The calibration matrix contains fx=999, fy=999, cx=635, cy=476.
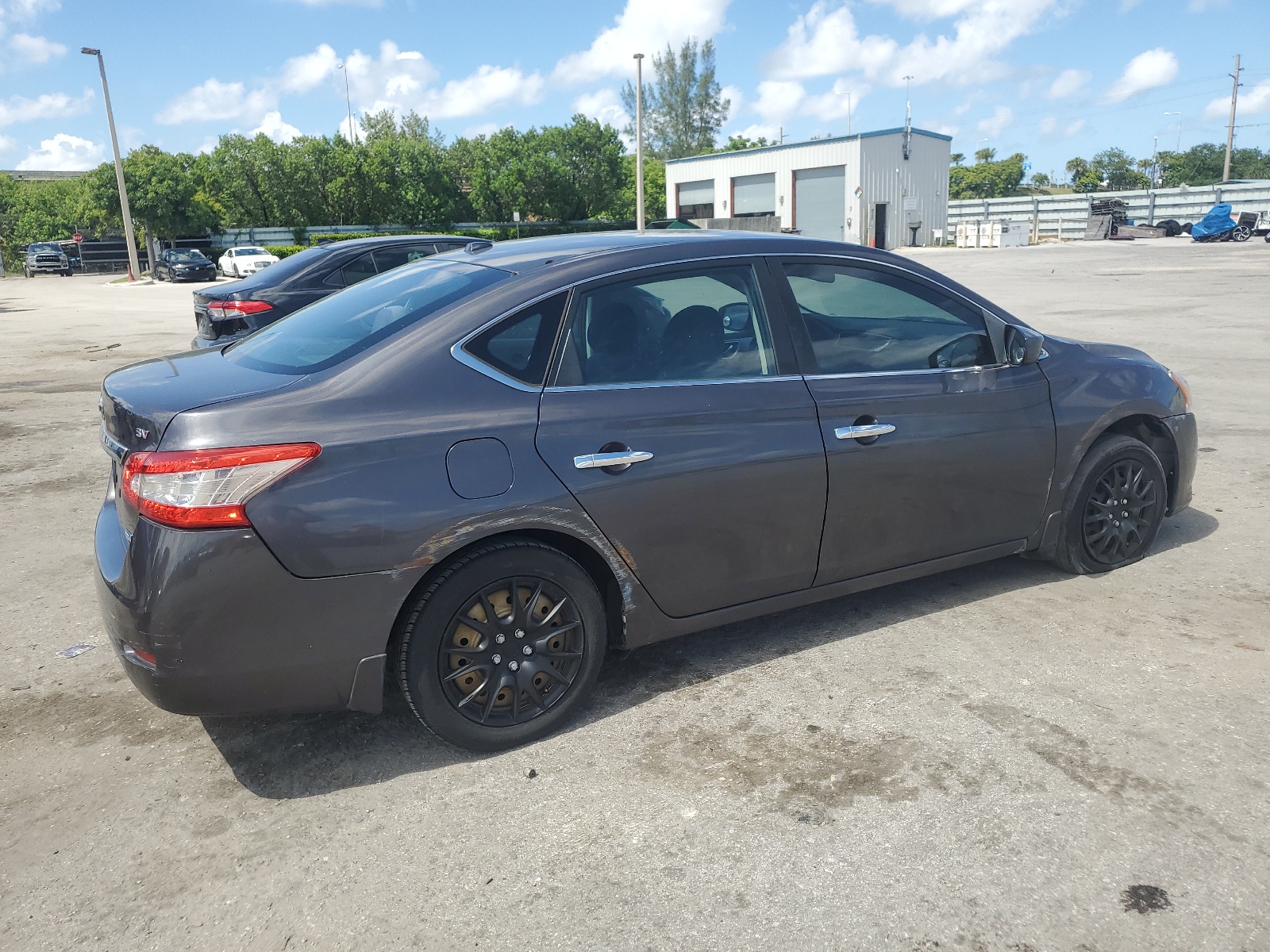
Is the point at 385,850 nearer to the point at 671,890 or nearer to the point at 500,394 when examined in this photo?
the point at 671,890

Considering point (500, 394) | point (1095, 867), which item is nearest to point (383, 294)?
point (500, 394)

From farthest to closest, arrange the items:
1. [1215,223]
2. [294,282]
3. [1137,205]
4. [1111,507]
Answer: [1137,205], [1215,223], [294,282], [1111,507]

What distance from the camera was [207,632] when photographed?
2.87 meters

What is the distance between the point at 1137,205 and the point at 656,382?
60.0 metres

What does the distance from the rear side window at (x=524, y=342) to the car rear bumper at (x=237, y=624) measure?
77 cm

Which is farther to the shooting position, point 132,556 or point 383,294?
point 383,294

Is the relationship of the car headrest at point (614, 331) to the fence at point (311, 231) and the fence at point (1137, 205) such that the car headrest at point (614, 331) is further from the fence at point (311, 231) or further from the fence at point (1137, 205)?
the fence at point (1137, 205)

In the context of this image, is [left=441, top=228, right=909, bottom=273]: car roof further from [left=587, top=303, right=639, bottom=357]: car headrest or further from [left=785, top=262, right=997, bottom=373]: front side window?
[left=587, top=303, right=639, bottom=357]: car headrest

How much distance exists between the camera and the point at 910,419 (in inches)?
155

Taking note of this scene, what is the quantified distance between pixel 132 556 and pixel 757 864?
1991 millimetres

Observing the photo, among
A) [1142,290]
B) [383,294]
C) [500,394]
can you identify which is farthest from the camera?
[1142,290]

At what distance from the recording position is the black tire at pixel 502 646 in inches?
123

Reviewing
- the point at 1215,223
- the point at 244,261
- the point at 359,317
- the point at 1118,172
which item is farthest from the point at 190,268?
the point at 1118,172

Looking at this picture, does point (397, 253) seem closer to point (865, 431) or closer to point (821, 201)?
point (865, 431)
